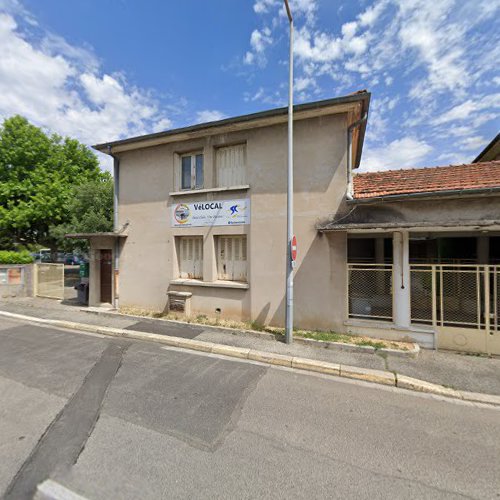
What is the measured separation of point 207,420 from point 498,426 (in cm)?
356

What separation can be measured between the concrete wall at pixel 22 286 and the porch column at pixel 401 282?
13.8m

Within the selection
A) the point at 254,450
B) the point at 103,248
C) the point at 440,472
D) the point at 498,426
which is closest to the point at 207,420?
the point at 254,450

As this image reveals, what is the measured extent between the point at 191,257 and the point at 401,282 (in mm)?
5725

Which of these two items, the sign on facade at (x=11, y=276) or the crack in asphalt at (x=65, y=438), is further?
the sign on facade at (x=11, y=276)

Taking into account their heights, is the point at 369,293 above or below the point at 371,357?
above

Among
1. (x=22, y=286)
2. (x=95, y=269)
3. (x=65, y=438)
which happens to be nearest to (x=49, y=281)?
(x=22, y=286)

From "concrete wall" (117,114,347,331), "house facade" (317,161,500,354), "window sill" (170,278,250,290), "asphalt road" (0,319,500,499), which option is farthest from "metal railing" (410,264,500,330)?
"window sill" (170,278,250,290)

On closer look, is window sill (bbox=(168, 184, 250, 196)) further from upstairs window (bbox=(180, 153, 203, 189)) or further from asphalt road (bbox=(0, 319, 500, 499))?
asphalt road (bbox=(0, 319, 500, 499))

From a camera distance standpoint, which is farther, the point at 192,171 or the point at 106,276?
the point at 106,276

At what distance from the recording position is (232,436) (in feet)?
9.52

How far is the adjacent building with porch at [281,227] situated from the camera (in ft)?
18.9

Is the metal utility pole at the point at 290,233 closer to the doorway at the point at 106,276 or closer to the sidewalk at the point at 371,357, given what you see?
the sidewalk at the point at 371,357

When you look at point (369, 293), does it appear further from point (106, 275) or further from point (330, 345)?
point (106, 275)

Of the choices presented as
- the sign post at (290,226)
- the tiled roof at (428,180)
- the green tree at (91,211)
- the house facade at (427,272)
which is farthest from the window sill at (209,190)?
the green tree at (91,211)
